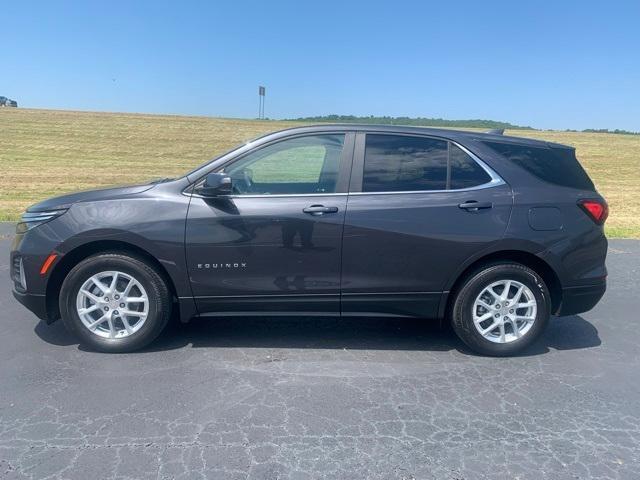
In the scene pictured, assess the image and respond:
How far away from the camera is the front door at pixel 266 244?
4.10m

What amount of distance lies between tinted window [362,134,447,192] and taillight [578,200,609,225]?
1102 mm

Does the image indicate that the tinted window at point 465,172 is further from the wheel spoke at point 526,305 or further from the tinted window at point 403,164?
the wheel spoke at point 526,305

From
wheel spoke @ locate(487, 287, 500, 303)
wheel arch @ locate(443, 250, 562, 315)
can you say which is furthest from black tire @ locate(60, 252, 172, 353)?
wheel spoke @ locate(487, 287, 500, 303)

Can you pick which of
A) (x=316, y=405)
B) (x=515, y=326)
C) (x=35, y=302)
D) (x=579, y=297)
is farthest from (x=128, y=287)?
(x=579, y=297)

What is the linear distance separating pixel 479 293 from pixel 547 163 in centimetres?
118

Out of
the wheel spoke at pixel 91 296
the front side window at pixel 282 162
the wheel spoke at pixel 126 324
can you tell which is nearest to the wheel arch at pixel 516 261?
the front side window at pixel 282 162

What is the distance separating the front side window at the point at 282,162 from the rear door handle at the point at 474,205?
99cm

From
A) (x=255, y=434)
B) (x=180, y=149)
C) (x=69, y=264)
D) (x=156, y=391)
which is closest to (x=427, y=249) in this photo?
(x=255, y=434)

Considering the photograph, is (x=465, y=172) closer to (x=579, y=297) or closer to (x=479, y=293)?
(x=479, y=293)

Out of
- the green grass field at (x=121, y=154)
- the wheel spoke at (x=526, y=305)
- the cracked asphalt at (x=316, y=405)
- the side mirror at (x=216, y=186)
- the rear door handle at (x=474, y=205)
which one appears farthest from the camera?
the green grass field at (x=121, y=154)

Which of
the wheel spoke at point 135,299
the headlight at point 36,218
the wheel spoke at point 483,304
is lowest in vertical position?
the wheel spoke at point 135,299

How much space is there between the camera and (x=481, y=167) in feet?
14.2

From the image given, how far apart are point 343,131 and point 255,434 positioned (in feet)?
7.74

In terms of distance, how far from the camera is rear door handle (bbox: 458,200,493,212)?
421 centimetres
